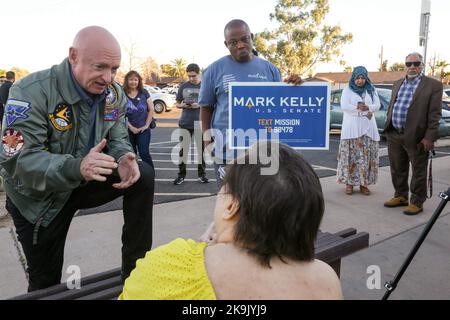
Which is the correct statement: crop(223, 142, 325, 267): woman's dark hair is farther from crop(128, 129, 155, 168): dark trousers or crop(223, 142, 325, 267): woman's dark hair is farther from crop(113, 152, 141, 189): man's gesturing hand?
crop(128, 129, 155, 168): dark trousers

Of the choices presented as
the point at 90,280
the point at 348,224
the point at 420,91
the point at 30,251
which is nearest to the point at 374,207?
the point at 348,224

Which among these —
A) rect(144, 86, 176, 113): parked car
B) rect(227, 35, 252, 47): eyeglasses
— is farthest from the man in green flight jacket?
rect(144, 86, 176, 113): parked car

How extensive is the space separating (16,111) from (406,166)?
445 centimetres

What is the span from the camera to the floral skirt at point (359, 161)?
5.46 m

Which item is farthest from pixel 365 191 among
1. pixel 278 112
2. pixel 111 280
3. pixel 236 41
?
pixel 111 280

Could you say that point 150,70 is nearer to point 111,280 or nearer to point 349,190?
point 349,190

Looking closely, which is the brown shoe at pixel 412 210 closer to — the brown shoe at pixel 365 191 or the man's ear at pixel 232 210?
the brown shoe at pixel 365 191

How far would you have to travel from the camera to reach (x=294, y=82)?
2.94m

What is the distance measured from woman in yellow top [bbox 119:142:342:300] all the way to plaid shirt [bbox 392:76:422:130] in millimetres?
4039

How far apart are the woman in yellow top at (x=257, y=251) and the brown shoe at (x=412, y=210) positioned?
3933 mm

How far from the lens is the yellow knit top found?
3.31 feet

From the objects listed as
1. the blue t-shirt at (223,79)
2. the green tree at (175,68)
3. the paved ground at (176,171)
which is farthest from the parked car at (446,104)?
the green tree at (175,68)
